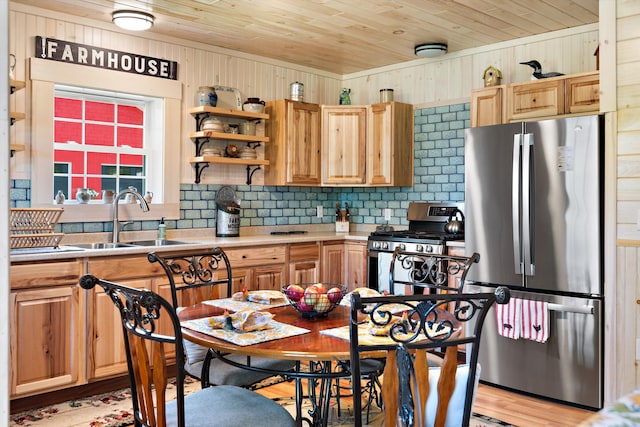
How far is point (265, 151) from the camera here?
17.3ft

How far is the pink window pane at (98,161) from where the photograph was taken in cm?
430

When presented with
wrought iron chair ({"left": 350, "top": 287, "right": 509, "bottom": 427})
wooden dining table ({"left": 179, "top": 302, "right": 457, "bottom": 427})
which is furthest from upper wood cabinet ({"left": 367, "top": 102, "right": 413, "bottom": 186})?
wrought iron chair ({"left": 350, "top": 287, "right": 509, "bottom": 427})

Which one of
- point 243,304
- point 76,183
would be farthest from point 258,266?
point 243,304

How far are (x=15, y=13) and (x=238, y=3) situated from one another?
145cm

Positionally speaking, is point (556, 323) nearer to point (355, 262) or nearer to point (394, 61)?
point (355, 262)

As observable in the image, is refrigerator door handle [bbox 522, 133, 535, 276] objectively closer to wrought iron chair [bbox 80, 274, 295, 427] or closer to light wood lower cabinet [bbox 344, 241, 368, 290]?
light wood lower cabinet [bbox 344, 241, 368, 290]

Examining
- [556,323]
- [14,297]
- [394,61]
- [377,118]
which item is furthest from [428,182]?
[14,297]

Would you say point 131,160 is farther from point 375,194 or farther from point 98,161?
point 375,194

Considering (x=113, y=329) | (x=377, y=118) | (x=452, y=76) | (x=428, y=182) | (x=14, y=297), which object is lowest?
(x=113, y=329)

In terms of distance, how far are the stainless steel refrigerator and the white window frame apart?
231 centimetres

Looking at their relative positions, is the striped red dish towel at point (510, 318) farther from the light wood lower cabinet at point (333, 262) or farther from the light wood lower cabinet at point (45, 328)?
the light wood lower cabinet at point (45, 328)

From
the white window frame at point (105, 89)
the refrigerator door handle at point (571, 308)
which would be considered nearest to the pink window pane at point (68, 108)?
the white window frame at point (105, 89)

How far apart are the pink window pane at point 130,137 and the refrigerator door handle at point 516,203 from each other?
9.30ft

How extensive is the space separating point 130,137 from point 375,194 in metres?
2.40
